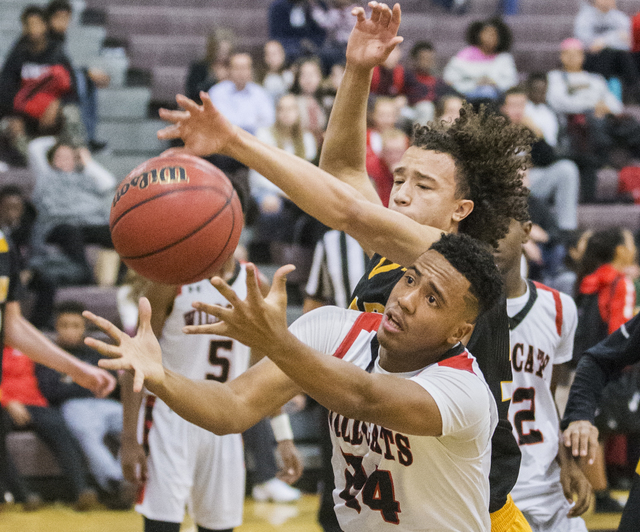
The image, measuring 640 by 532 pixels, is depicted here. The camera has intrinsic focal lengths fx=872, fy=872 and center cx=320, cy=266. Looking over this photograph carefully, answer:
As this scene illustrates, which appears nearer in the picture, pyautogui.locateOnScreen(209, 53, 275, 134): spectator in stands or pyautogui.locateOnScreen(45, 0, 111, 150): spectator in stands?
pyautogui.locateOnScreen(209, 53, 275, 134): spectator in stands

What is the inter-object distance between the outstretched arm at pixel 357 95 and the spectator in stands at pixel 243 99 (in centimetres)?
520

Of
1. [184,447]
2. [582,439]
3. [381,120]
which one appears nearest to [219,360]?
[184,447]

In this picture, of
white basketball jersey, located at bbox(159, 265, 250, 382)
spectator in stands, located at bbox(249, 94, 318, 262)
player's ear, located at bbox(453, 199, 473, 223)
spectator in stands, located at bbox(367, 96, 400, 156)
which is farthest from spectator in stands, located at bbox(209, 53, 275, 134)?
player's ear, located at bbox(453, 199, 473, 223)

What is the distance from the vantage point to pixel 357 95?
2.78 meters

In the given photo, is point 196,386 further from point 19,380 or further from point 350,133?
point 19,380

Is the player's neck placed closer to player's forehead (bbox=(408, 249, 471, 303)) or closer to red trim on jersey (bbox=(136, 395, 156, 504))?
player's forehead (bbox=(408, 249, 471, 303))

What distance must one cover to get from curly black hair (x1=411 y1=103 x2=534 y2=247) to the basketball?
2.29 feet

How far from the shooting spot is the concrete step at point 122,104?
9.46m

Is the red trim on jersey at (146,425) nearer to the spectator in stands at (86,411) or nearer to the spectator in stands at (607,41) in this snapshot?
the spectator in stands at (86,411)

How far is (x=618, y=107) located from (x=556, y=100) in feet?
2.79

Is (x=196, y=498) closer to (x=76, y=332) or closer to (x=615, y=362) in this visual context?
(x=615, y=362)

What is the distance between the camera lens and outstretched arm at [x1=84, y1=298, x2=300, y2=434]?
76.6 inches

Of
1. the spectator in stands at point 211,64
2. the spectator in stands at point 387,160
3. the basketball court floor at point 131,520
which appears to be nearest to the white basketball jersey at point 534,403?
the basketball court floor at point 131,520

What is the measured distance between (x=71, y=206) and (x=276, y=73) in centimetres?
263
